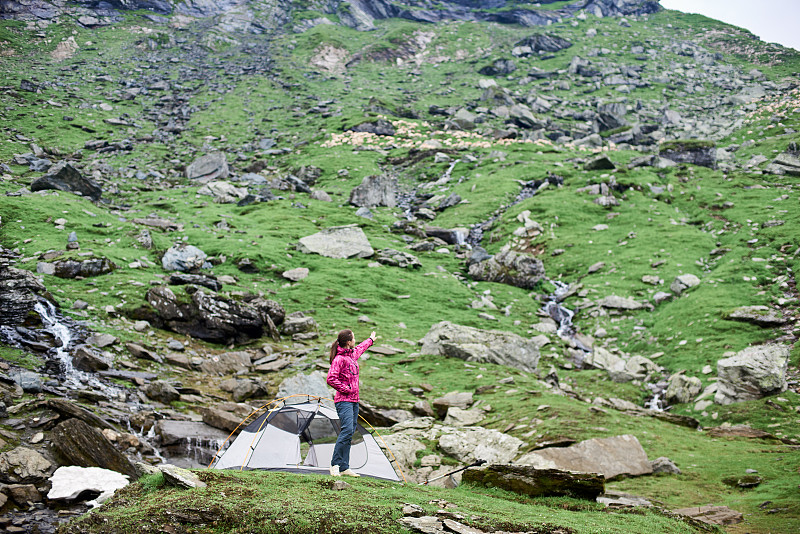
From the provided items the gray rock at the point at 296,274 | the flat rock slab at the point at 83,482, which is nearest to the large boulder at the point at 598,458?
the flat rock slab at the point at 83,482

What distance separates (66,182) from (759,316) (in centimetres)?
5217

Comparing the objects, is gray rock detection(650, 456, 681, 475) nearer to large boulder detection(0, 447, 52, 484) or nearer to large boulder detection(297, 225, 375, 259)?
large boulder detection(0, 447, 52, 484)

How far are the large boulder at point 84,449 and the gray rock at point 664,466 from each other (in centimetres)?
1388

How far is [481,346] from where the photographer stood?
24.8 meters

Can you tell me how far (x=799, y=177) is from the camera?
50.9 metres

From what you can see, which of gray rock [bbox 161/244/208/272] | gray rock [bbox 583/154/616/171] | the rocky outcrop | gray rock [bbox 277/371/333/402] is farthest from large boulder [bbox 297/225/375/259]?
gray rock [bbox 583/154/616/171]

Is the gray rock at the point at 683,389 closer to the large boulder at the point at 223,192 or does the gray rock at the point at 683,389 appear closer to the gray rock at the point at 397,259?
the gray rock at the point at 397,259

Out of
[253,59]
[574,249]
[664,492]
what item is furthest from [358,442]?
[253,59]

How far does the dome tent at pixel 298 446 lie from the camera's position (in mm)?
12281

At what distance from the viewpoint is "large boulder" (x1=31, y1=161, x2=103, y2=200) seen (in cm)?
4022

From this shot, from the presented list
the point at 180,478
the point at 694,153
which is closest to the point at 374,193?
the point at 694,153

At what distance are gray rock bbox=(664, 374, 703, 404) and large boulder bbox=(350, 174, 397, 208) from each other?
137ft

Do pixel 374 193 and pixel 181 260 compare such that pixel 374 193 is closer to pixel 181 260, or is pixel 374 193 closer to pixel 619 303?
pixel 181 260

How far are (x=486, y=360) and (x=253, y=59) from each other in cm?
11316
